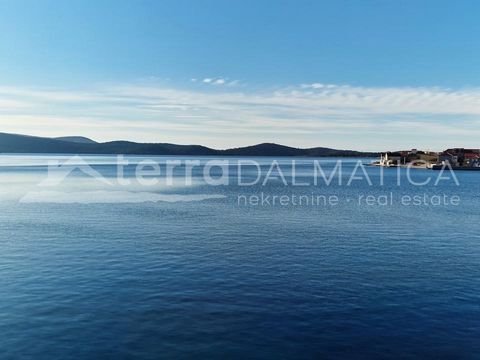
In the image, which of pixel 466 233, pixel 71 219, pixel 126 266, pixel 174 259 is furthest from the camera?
pixel 71 219

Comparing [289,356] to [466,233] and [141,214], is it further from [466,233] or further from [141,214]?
[141,214]

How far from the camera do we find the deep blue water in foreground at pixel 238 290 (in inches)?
886

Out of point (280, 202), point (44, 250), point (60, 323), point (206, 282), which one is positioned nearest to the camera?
point (60, 323)

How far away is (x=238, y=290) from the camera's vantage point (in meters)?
30.8

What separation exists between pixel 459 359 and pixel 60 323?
20828 millimetres

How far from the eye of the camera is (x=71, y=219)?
205 feet

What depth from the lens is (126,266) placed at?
3684cm

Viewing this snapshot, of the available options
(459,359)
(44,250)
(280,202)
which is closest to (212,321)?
(459,359)

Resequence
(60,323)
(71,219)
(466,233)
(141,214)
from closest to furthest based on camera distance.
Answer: (60,323) → (466,233) → (71,219) → (141,214)

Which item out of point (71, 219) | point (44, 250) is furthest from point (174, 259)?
point (71, 219)

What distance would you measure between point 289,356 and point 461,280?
62.2 ft

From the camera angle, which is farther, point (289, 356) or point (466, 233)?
point (466, 233)

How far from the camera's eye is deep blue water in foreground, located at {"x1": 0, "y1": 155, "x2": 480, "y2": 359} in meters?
22.5

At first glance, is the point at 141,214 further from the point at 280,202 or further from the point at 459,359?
the point at 459,359
